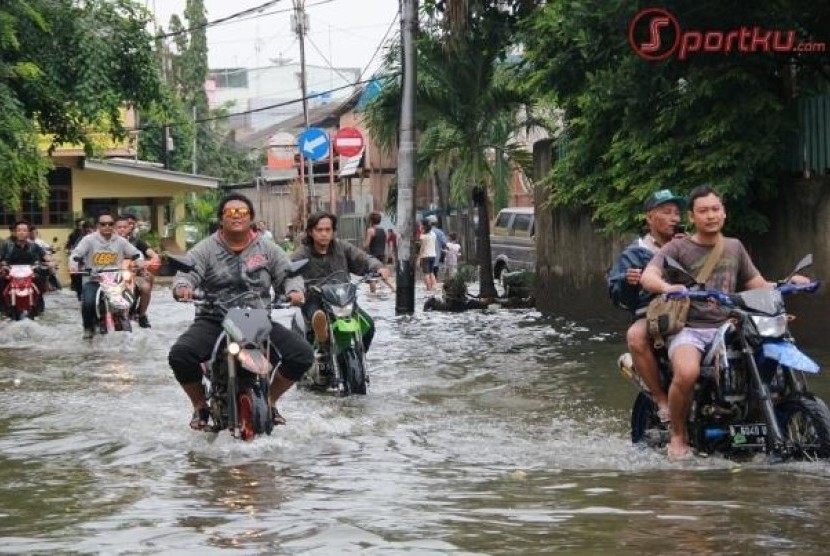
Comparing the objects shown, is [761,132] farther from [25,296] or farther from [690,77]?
[25,296]

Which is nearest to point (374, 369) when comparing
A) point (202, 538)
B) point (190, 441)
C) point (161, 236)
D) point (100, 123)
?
point (190, 441)

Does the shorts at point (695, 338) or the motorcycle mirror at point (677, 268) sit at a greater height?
the motorcycle mirror at point (677, 268)

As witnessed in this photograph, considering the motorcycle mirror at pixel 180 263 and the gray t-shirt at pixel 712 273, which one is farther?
the motorcycle mirror at pixel 180 263

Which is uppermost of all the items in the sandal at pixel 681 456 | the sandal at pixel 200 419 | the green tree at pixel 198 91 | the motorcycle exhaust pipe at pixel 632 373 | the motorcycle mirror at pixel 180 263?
the green tree at pixel 198 91

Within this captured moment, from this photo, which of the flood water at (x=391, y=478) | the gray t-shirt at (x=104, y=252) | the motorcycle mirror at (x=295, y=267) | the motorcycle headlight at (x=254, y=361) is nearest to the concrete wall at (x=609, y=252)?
the flood water at (x=391, y=478)

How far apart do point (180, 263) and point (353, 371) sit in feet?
10.6

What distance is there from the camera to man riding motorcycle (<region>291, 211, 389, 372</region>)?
1323cm

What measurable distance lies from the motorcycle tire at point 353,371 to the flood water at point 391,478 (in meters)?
0.11

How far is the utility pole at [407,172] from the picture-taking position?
24797 mm

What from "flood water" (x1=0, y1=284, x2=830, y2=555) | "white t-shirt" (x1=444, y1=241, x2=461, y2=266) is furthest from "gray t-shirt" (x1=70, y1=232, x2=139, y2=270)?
"white t-shirt" (x1=444, y1=241, x2=461, y2=266)

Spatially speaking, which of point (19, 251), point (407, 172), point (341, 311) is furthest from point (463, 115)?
point (341, 311)

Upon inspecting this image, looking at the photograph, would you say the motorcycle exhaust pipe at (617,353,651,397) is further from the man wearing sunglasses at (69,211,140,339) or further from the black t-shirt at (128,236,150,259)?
the black t-shirt at (128,236,150,259)

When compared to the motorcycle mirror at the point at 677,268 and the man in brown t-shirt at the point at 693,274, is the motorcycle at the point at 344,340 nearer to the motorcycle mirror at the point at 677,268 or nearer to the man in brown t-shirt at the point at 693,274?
the man in brown t-shirt at the point at 693,274

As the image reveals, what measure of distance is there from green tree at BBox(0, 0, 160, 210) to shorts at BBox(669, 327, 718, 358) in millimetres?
14748
